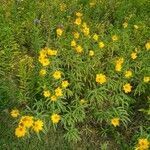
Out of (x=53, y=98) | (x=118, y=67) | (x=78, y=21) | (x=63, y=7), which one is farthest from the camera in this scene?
(x=63, y=7)

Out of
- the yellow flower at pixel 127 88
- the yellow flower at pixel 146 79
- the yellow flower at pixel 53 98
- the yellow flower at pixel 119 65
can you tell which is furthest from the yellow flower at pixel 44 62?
the yellow flower at pixel 146 79

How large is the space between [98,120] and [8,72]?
52.1 inches

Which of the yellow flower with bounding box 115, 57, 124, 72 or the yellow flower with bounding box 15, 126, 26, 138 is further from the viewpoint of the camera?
the yellow flower with bounding box 115, 57, 124, 72

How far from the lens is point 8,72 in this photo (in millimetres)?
6211

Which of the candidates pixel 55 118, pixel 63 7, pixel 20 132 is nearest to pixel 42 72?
pixel 55 118

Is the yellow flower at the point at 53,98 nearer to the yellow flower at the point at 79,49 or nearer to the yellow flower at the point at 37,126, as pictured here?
the yellow flower at the point at 37,126

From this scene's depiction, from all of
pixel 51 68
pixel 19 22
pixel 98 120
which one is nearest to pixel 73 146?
pixel 98 120

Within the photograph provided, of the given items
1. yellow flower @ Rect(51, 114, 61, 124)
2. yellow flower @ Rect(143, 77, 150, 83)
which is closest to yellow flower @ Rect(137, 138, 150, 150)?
yellow flower @ Rect(143, 77, 150, 83)

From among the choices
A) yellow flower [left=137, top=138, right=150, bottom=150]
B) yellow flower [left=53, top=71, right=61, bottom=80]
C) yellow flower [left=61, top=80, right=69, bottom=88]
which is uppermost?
yellow flower [left=53, top=71, right=61, bottom=80]

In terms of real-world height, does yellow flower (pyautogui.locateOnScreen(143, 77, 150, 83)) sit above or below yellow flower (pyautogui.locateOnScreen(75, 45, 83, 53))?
below

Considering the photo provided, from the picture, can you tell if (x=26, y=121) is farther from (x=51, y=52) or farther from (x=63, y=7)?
(x=63, y=7)

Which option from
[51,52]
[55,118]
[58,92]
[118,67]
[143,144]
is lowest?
[143,144]

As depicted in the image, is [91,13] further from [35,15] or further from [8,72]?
[8,72]

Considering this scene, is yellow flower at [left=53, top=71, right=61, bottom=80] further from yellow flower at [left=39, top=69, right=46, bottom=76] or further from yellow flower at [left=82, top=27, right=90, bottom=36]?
yellow flower at [left=82, top=27, right=90, bottom=36]
